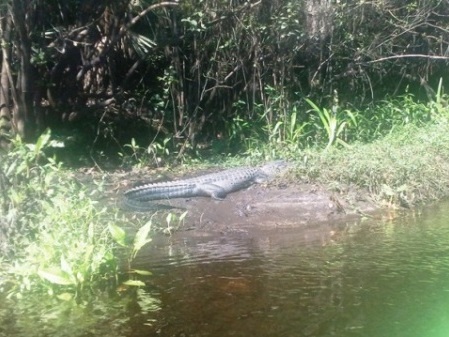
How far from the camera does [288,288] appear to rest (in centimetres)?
548

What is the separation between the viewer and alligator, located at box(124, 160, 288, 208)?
28.8 ft

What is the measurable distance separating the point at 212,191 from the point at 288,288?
141 inches

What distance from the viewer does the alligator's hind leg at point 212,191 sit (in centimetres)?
888

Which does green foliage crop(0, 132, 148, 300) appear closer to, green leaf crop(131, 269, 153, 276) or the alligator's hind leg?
green leaf crop(131, 269, 153, 276)

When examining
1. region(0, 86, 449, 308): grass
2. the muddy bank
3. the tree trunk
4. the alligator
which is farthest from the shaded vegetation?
the muddy bank

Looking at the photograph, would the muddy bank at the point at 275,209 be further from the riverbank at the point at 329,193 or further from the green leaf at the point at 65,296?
the green leaf at the point at 65,296

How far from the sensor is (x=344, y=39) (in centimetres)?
1161

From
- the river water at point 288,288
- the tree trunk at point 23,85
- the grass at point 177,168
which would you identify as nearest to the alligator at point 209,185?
the grass at point 177,168

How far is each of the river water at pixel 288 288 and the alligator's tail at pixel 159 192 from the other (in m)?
1.35

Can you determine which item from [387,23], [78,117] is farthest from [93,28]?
[387,23]

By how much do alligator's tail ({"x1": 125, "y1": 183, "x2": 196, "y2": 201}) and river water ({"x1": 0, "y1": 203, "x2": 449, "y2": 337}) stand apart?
1.35 meters

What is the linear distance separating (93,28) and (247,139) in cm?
301

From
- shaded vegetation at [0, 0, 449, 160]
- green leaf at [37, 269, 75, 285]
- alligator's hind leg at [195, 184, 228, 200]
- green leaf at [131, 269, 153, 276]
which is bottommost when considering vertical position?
alligator's hind leg at [195, 184, 228, 200]

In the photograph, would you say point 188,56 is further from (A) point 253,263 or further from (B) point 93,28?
(A) point 253,263
